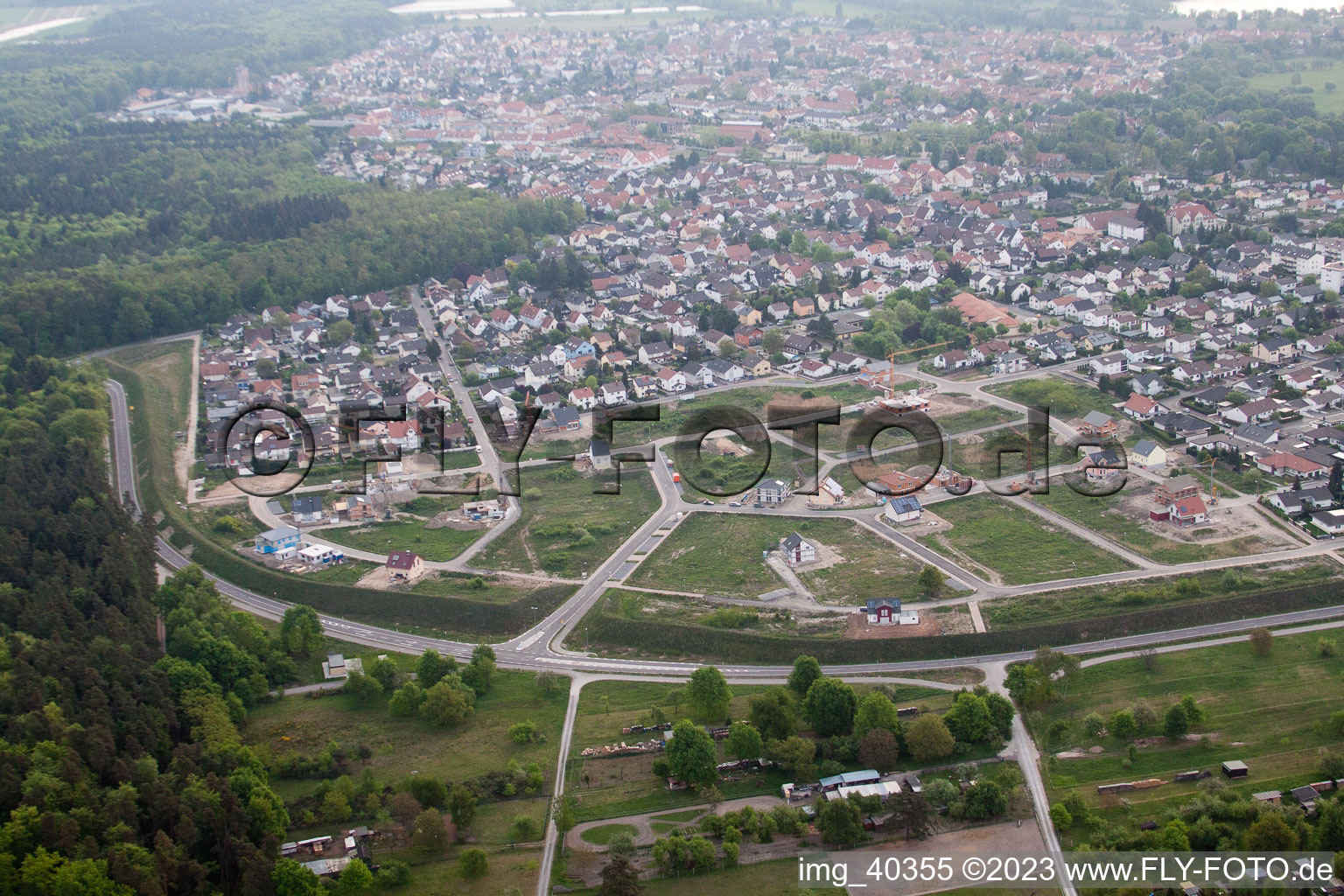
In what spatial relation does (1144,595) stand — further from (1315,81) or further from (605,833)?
(1315,81)

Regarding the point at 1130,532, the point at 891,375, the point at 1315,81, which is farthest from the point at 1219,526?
the point at 1315,81

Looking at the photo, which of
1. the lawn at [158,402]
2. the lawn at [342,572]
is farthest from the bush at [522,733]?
the lawn at [158,402]

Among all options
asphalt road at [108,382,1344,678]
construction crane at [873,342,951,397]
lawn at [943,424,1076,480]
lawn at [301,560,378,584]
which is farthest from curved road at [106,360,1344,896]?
construction crane at [873,342,951,397]

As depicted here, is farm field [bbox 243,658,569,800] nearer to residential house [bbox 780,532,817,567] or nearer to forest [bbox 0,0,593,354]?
residential house [bbox 780,532,817,567]

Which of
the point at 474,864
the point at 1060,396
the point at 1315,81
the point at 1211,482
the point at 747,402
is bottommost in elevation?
the point at 474,864

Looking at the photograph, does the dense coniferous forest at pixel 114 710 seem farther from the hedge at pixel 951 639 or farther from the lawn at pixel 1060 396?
the lawn at pixel 1060 396
